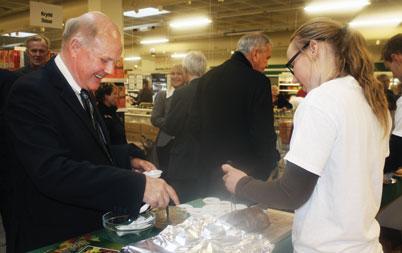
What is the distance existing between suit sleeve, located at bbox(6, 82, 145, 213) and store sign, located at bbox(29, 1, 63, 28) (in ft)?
18.1

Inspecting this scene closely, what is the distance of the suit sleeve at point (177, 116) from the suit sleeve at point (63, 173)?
210 centimetres

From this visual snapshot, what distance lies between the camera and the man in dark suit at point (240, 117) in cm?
255

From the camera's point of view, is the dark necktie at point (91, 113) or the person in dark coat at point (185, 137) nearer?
the dark necktie at point (91, 113)

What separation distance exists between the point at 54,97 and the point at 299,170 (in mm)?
991

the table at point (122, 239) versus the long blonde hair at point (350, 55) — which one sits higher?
the long blonde hair at point (350, 55)

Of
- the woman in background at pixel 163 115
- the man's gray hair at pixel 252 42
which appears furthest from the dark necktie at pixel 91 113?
the woman in background at pixel 163 115

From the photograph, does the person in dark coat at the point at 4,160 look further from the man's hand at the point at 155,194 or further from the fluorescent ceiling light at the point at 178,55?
the fluorescent ceiling light at the point at 178,55

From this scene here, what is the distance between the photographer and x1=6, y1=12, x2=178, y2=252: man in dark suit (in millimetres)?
1302

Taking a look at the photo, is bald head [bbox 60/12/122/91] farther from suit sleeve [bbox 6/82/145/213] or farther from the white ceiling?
the white ceiling

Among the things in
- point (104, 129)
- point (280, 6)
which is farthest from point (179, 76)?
point (280, 6)

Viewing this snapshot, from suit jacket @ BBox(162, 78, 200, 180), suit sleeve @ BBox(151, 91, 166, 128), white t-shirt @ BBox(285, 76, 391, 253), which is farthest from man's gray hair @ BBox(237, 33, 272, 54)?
suit sleeve @ BBox(151, 91, 166, 128)

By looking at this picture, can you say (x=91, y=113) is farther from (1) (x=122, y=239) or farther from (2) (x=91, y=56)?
(1) (x=122, y=239)

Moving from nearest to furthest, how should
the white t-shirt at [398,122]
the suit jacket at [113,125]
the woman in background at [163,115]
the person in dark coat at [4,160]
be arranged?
the person in dark coat at [4,160], the white t-shirt at [398,122], the suit jacket at [113,125], the woman in background at [163,115]

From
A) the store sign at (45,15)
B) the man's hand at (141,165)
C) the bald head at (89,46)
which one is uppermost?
the store sign at (45,15)
